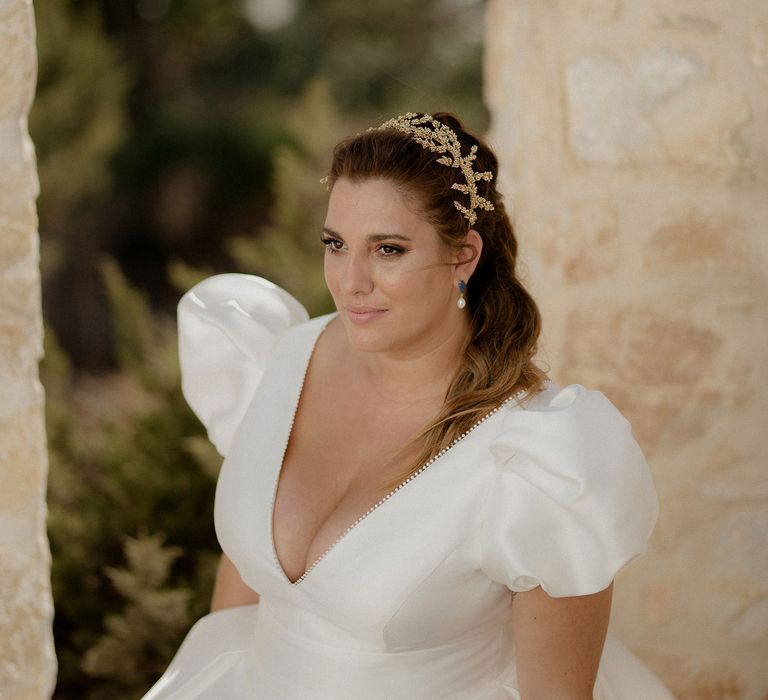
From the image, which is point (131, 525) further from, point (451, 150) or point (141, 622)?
point (451, 150)

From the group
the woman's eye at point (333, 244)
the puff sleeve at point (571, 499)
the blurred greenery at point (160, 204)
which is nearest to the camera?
the puff sleeve at point (571, 499)

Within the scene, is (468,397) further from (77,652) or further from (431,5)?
(431,5)

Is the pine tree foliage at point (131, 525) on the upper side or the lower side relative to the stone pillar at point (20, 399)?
lower

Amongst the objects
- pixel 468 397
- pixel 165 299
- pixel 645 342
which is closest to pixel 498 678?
pixel 468 397

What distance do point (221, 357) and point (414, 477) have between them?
510 mm

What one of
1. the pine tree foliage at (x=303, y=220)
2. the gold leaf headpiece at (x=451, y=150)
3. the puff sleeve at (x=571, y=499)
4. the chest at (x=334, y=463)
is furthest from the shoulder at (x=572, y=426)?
the pine tree foliage at (x=303, y=220)

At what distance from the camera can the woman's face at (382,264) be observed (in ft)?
5.10

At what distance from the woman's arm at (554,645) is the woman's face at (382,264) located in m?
0.45

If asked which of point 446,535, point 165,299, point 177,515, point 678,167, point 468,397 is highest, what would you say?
point 678,167

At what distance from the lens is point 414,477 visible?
5.04 ft

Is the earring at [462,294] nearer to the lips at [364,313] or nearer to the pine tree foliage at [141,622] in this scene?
the lips at [364,313]

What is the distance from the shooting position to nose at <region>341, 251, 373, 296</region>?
1553 mm

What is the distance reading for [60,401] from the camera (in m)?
3.43

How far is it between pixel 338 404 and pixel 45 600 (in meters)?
0.56
